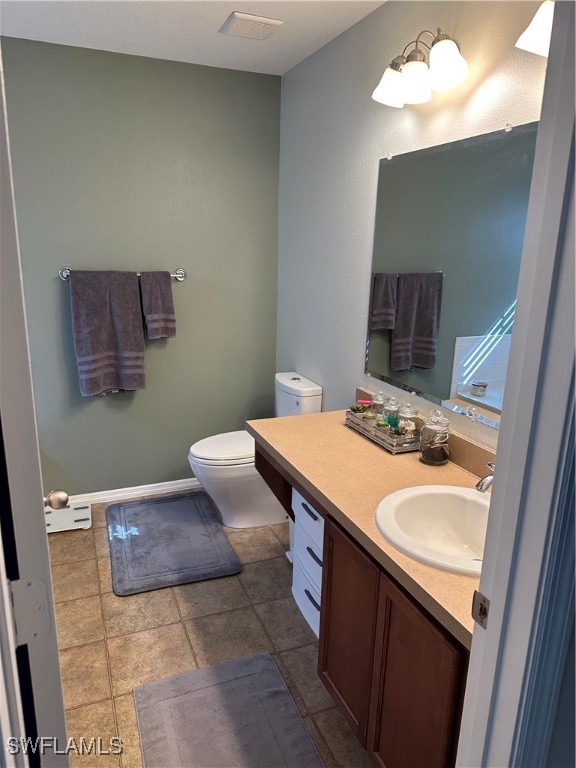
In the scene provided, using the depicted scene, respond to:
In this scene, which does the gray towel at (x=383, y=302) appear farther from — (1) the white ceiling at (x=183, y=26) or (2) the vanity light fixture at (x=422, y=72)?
(1) the white ceiling at (x=183, y=26)

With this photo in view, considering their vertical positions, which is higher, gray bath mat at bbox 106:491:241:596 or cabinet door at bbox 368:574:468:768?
cabinet door at bbox 368:574:468:768

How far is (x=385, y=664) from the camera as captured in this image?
1.40 metres

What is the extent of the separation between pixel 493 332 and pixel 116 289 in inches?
80.0

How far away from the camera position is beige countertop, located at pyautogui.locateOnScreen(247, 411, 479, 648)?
1175 millimetres

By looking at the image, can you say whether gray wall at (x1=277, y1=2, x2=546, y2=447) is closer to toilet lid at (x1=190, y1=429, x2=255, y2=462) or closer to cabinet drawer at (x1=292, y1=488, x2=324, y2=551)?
toilet lid at (x1=190, y1=429, x2=255, y2=462)

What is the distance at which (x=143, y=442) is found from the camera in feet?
10.8

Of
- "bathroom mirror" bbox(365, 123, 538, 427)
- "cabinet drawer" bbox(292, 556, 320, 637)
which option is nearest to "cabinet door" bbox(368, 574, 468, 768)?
"cabinet drawer" bbox(292, 556, 320, 637)

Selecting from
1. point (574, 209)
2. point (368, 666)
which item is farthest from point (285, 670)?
point (574, 209)

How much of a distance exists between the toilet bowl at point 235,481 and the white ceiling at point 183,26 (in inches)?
78.4

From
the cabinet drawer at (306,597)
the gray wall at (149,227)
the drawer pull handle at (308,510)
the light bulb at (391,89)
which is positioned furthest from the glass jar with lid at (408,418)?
the gray wall at (149,227)

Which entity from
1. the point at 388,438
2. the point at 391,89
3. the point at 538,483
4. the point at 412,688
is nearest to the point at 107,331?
the point at 388,438

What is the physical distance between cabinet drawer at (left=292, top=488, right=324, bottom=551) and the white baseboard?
149 centimetres

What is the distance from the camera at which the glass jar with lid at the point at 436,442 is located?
1.89 metres

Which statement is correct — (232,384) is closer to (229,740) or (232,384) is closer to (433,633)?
(229,740)
